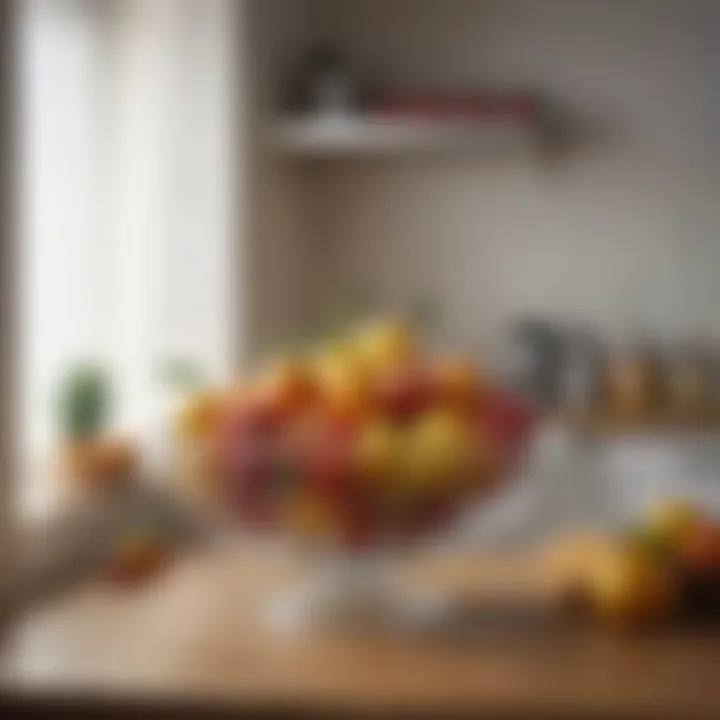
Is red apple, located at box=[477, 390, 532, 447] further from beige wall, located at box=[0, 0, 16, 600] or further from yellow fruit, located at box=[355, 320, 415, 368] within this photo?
beige wall, located at box=[0, 0, 16, 600]

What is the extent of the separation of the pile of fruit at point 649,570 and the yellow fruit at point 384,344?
174 mm

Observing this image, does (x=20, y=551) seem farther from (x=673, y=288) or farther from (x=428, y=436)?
(x=673, y=288)

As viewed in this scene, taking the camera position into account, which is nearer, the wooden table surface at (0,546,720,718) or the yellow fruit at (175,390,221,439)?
the wooden table surface at (0,546,720,718)

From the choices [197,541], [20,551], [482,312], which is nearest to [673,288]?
[482,312]

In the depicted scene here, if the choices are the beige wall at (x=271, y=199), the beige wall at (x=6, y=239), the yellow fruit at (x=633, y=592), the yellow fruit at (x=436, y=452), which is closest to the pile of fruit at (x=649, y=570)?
the yellow fruit at (x=633, y=592)

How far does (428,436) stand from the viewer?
912mm

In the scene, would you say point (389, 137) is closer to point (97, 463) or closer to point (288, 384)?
point (288, 384)

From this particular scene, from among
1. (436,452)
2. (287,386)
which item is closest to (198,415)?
(287,386)

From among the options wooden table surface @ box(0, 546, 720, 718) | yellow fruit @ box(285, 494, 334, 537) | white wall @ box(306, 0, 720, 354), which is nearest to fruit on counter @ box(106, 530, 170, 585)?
wooden table surface @ box(0, 546, 720, 718)

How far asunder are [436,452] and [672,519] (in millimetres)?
180

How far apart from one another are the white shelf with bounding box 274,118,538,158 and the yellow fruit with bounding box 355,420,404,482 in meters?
0.20

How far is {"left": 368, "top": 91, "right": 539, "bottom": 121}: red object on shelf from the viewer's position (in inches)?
37.7

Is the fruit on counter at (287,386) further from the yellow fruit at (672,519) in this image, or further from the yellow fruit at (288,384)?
the yellow fruit at (672,519)

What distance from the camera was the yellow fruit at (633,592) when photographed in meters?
0.95
